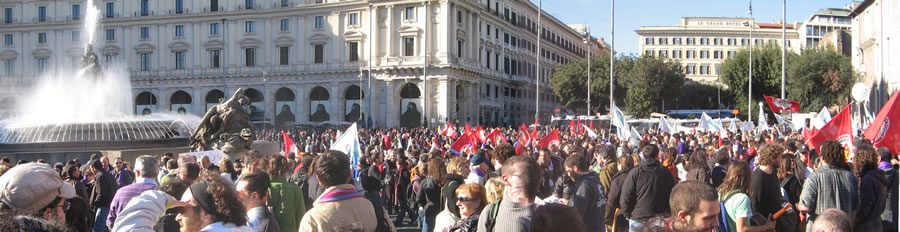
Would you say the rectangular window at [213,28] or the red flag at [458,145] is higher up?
the rectangular window at [213,28]

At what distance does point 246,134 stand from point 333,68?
41859 mm

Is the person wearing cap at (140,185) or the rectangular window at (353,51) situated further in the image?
the rectangular window at (353,51)

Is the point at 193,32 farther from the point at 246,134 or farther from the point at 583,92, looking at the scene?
the point at 246,134

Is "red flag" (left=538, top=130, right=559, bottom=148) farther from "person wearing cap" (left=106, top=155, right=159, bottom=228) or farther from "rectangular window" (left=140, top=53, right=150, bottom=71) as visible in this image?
"rectangular window" (left=140, top=53, right=150, bottom=71)

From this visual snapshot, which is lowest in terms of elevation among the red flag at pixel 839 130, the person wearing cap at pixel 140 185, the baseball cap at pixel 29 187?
the person wearing cap at pixel 140 185

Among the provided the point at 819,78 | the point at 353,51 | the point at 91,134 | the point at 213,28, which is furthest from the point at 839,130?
the point at 213,28

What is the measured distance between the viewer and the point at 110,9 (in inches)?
2608

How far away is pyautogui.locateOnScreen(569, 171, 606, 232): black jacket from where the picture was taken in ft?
21.4

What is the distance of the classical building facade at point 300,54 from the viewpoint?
186 ft

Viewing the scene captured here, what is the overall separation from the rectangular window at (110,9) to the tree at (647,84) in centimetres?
4492

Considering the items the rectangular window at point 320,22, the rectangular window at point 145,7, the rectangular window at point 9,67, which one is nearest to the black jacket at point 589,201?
the rectangular window at point 320,22

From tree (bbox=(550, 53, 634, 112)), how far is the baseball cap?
60.1 m

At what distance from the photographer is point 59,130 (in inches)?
877

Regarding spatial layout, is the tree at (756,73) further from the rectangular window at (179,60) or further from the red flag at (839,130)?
the red flag at (839,130)
